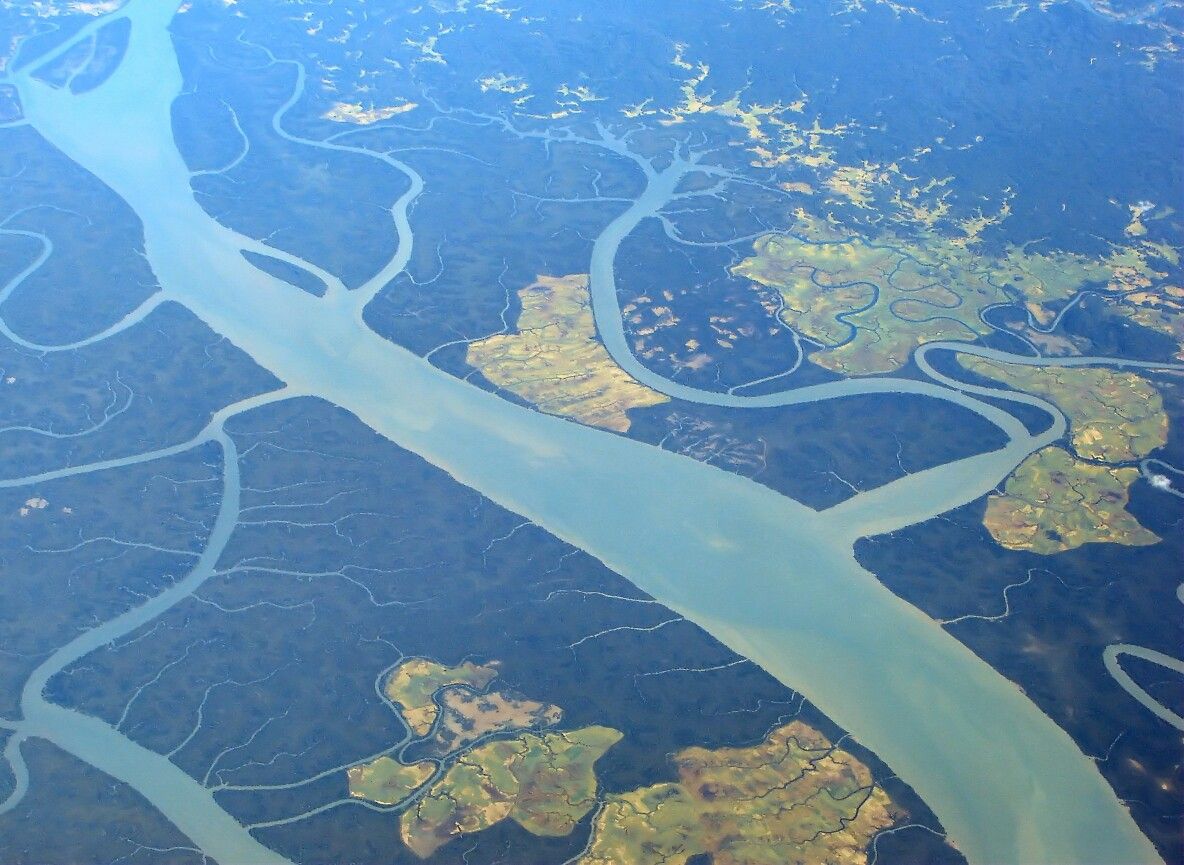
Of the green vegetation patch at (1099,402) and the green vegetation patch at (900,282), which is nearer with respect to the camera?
the green vegetation patch at (1099,402)

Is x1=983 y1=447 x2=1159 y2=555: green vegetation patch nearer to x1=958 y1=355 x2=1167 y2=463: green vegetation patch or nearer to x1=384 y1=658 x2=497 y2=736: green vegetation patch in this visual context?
x1=958 y1=355 x2=1167 y2=463: green vegetation patch

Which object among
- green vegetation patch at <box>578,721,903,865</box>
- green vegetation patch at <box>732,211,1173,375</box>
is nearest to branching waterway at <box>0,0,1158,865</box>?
green vegetation patch at <box>578,721,903,865</box>

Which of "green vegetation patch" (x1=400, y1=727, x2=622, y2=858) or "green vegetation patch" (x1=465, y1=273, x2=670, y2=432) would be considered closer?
"green vegetation patch" (x1=400, y1=727, x2=622, y2=858)

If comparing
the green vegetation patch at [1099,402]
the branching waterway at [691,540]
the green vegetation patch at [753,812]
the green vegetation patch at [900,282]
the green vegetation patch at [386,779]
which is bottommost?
the green vegetation patch at [386,779]

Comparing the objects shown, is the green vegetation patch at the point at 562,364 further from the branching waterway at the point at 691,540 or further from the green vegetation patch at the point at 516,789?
the green vegetation patch at the point at 516,789

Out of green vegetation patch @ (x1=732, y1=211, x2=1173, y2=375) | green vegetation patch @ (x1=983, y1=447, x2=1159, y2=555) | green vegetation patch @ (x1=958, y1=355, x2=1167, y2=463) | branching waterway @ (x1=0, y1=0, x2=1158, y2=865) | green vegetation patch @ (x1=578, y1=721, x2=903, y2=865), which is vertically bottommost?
green vegetation patch @ (x1=578, y1=721, x2=903, y2=865)

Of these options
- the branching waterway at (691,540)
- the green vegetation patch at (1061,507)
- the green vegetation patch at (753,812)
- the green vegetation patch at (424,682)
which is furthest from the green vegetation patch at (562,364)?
the green vegetation patch at (753,812)

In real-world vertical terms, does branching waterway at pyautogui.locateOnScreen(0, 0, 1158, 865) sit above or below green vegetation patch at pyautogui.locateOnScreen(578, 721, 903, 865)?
above

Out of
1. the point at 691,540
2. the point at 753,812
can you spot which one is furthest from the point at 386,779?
the point at 691,540

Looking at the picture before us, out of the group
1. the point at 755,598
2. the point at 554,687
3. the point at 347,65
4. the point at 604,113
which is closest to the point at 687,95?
the point at 604,113

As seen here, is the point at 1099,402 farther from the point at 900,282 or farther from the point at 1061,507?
the point at 900,282
